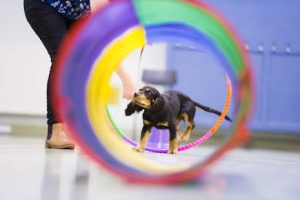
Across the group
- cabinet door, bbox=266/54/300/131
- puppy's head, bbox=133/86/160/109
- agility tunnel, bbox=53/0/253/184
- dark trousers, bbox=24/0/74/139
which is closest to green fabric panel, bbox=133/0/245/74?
agility tunnel, bbox=53/0/253/184

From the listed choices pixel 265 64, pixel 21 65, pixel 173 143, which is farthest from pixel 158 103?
pixel 21 65

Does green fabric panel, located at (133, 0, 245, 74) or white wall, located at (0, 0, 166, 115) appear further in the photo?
white wall, located at (0, 0, 166, 115)

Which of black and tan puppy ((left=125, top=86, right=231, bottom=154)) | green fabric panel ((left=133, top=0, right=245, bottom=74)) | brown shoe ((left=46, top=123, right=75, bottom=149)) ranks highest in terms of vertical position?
green fabric panel ((left=133, top=0, right=245, bottom=74))

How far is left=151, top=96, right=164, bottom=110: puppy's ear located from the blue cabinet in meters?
1.24

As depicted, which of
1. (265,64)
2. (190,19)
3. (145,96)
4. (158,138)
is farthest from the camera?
(265,64)

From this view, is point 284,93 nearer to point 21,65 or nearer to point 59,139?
point 59,139

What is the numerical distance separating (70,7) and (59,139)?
0.60 meters

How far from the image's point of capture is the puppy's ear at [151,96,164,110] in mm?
1601

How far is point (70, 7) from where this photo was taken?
1.70 meters

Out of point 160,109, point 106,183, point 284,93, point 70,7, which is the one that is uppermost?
point 70,7

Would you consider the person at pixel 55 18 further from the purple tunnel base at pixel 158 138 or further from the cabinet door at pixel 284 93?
the cabinet door at pixel 284 93

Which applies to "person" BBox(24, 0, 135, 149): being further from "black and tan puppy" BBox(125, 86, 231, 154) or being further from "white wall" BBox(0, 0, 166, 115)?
"white wall" BBox(0, 0, 166, 115)

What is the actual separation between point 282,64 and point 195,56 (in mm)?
639

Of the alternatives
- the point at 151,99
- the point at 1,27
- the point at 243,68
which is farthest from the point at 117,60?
the point at 1,27
